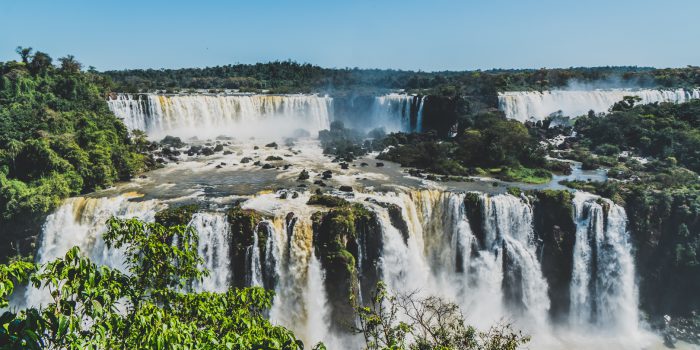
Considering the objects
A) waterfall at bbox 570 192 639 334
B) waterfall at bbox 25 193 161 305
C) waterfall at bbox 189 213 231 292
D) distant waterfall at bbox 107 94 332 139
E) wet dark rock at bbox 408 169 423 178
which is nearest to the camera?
waterfall at bbox 189 213 231 292

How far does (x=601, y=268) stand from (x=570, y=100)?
1499 inches

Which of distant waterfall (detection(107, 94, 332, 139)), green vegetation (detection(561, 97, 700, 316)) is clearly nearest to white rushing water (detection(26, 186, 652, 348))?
green vegetation (detection(561, 97, 700, 316))

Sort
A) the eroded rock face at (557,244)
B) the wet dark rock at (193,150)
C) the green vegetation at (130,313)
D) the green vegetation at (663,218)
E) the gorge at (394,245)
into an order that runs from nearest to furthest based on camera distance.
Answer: the green vegetation at (130,313) < the gorge at (394,245) < the eroded rock face at (557,244) < the green vegetation at (663,218) < the wet dark rock at (193,150)

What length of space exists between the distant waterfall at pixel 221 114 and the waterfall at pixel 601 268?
33367 mm

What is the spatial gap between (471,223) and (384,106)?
29617mm

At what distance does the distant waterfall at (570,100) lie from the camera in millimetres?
52156

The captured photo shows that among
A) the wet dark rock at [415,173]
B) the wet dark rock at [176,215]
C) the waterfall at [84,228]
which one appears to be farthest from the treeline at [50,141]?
the wet dark rock at [415,173]

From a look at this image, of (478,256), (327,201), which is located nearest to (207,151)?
(327,201)

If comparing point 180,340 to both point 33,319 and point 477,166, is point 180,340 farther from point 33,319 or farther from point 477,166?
point 477,166

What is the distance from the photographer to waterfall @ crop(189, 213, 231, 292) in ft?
65.5

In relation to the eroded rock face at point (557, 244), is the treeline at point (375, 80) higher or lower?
higher

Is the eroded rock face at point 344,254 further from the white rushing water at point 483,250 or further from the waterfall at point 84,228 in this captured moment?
the waterfall at point 84,228

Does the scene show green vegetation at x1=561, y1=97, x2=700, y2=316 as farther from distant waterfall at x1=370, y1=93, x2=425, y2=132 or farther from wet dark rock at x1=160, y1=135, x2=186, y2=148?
wet dark rock at x1=160, y1=135, x2=186, y2=148

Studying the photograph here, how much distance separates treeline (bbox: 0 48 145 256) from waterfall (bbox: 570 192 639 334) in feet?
87.0
